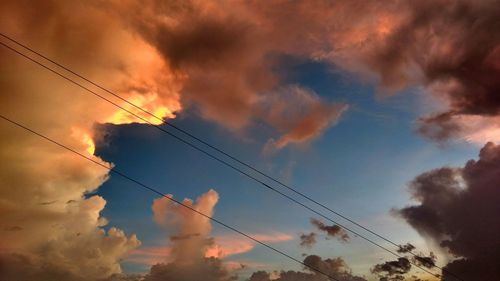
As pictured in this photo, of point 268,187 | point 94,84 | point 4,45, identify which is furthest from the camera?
point 268,187

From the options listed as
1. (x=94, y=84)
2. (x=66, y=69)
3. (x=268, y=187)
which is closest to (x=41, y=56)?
(x=66, y=69)

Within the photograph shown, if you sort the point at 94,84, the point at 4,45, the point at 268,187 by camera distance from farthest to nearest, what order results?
the point at 268,187
the point at 94,84
the point at 4,45

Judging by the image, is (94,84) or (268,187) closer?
(94,84)

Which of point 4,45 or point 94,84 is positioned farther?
point 94,84

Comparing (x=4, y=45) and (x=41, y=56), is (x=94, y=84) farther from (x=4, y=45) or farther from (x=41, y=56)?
(x=4, y=45)

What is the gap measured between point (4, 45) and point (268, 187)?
148 feet

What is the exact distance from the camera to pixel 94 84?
43906 mm

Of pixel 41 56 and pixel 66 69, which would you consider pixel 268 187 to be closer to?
pixel 66 69

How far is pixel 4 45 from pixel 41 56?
4.61m

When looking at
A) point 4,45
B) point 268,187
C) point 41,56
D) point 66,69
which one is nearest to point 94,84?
point 66,69

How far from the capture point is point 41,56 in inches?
1656

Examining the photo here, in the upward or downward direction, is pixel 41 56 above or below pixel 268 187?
above

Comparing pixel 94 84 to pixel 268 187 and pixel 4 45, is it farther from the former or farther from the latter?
pixel 268 187

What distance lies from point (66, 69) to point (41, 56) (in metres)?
3.90
